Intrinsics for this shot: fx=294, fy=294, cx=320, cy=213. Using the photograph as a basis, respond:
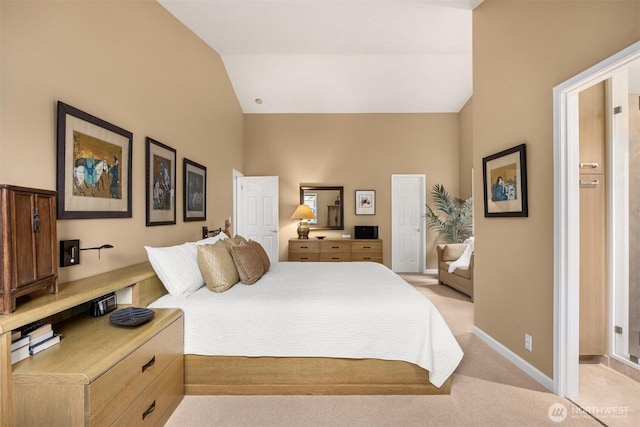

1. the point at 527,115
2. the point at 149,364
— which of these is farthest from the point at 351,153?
the point at 149,364

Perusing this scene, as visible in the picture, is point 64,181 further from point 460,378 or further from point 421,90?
point 421,90

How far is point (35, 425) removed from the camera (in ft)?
3.80

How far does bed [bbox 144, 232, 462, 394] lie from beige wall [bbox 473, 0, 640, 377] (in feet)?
2.76

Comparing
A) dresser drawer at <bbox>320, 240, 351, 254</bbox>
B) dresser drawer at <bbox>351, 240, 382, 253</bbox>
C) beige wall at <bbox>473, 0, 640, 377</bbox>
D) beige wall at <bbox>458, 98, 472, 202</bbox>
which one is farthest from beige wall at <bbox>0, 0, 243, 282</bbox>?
beige wall at <bbox>458, 98, 472, 202</bbox>

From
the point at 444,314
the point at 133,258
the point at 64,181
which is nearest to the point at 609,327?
the point at 444,314

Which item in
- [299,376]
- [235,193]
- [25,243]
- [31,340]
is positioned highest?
[235,193]

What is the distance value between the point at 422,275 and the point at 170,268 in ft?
16.1

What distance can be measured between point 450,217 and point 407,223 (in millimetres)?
822

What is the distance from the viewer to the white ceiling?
3078 millimetres

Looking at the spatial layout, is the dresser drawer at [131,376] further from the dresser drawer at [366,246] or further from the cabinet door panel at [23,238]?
the dresser drawer at [366,246]

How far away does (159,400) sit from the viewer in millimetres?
1650

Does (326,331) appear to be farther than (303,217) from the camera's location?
No

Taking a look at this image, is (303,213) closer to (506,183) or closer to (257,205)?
(257,205)

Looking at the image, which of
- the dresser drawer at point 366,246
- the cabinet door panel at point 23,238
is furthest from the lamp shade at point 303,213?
the cabinet door panel at point 23,238
